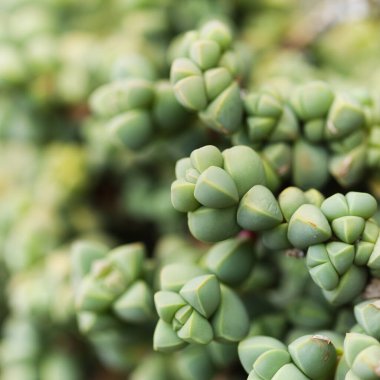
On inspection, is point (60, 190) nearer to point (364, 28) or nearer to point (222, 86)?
point (222, 86)

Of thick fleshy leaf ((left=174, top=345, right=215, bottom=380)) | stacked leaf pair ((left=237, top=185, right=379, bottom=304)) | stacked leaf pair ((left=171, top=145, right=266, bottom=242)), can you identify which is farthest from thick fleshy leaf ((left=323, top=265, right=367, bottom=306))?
thick fleshy leaf ((left=174, top=345, right=215, bottom=380))

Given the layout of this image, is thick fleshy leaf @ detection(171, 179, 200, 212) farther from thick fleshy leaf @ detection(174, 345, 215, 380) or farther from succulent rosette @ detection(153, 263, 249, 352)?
thick fleshy leaf @ detection(174, 345, 215, 380)

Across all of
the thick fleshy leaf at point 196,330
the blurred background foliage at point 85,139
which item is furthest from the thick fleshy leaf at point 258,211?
the blurred background foliage at point 85,139

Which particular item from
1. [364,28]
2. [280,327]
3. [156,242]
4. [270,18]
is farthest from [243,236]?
[364,28]

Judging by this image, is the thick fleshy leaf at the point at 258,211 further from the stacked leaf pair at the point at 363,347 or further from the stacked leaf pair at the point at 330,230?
the stacked leaf pair at the point at 363,347

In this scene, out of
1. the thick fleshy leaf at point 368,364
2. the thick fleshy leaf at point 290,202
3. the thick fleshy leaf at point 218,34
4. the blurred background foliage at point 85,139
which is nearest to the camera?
the thick fleshy leaf at point 368,364

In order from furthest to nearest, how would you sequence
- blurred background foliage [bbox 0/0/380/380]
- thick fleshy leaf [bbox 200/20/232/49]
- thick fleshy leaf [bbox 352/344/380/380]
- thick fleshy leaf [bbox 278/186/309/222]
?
blurred background foliage [bbox 0/0/380/380], thick fleshy leaf [bbox 200/20/232/49], thick fleshy leaf [bbox 278/186/309/222], thick fleshy leaf [bbox 352/344/380/380]

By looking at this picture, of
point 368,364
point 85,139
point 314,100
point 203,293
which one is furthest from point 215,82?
point 85,139
